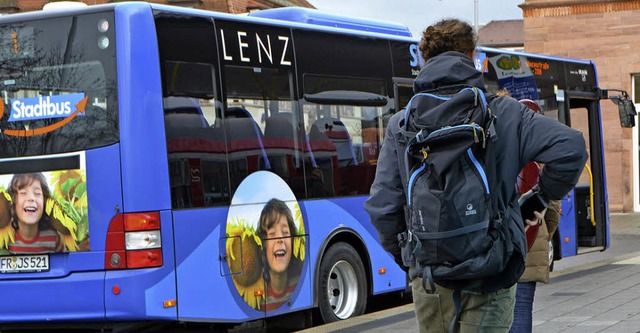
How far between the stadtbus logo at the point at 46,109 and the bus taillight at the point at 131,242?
34.6 inches

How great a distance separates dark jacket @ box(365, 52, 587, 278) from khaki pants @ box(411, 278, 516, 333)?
0.82 ft

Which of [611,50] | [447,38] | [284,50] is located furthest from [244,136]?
[611,50]

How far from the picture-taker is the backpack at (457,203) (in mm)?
3883

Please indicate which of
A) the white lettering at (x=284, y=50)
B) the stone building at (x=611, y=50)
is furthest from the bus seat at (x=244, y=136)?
the stone building at (x=611, y=50)

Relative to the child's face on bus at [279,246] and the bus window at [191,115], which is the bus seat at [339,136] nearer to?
the child's face on bus at [279,246]

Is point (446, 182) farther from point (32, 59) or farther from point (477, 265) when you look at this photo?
point (32, 59)

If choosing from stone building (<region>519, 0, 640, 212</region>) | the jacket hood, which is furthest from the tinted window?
stone building (<region>519, 0, 640, 212</region>)

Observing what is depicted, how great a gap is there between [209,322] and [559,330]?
8.82ft

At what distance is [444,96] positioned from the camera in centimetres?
410

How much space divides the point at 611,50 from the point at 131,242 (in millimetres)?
23371

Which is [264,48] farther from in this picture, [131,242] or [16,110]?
[131,242]

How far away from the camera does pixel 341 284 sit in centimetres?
1075

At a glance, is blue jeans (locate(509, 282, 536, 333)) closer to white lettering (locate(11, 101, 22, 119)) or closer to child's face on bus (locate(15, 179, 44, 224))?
child's face on bus (locate(15, 179, 44, 224))

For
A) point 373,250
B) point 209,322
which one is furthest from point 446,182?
point 373,250
